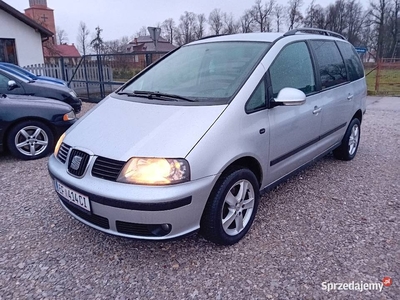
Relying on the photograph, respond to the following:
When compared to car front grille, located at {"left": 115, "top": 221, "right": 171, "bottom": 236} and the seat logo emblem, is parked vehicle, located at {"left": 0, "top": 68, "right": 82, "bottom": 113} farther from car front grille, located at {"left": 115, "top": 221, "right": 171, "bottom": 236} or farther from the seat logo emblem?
car front grille, located at {"left": 115, "top": 221, "right": 171, "bottom": 236}

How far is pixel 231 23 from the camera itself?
182 feet

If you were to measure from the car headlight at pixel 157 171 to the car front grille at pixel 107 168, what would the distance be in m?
0.05

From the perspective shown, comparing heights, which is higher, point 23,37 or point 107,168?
point 23,37

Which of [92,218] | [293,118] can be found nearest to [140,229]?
[92,218]

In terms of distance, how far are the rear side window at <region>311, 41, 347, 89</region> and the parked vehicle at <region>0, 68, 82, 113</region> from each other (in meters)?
5.66

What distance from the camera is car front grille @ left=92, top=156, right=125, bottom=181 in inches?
84.3

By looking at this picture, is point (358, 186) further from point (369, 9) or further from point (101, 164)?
point (369, 9)

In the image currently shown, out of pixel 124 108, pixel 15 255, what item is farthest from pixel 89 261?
pixel 124 108

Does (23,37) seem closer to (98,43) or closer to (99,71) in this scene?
(99,71)

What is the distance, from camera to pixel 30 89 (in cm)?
702

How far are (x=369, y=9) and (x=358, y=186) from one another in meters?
52.0

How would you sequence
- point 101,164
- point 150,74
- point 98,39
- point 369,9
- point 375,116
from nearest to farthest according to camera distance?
→ point 101,164 → point 150,74 → point 375,116 → point 369,9 → point 98,39

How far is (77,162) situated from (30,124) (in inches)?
115

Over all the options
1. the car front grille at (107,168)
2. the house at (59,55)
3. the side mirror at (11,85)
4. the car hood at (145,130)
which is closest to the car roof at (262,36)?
the car hood at (145,130)
